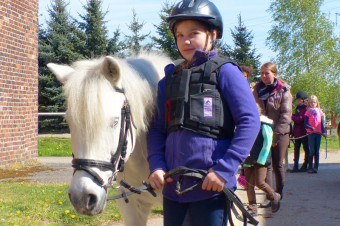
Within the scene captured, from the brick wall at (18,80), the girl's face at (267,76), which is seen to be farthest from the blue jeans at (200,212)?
the brick wall at (18,80)

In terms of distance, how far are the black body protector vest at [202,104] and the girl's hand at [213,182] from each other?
0.76 ft

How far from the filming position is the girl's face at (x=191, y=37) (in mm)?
2363

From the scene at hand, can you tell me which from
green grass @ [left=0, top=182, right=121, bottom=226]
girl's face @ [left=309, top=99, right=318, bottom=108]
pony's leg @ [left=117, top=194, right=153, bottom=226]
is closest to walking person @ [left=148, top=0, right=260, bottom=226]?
pony's leg @ [left=117, top=194, right=153, bottom=226]

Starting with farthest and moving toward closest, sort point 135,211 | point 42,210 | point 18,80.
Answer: point 18,80 < point 42,210 < point 135,211

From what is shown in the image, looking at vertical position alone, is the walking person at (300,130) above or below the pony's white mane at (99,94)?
below

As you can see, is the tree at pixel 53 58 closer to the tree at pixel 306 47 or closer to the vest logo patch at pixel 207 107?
the tree at pixel 306 47

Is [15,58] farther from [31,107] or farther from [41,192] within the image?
[41,192]

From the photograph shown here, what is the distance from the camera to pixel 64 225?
184 inches

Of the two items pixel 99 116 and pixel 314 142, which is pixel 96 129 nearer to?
pixel 99 116

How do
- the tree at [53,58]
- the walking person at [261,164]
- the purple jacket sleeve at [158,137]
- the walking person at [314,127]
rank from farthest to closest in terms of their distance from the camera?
the tree at [53,58] < the walking person at [314,127] < the walking person at [261,164] < the purple jacket sleeve at [158,137]

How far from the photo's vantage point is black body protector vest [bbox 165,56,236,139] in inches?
87.0

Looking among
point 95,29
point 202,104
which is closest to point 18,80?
point 202,104

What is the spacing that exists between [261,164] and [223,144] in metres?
3.38

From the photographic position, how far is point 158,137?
2512mm
